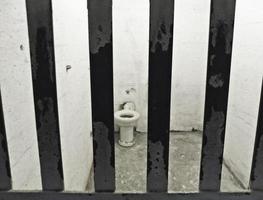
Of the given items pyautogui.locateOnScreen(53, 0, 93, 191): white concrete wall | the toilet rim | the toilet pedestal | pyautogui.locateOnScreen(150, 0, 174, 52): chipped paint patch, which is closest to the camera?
pyautogui.locateOnScreen(150, 0, 174, 52): chipped paint patch

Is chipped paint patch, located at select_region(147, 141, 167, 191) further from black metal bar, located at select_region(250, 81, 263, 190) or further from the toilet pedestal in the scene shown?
the toilet pedestal

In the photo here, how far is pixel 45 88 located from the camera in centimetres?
55

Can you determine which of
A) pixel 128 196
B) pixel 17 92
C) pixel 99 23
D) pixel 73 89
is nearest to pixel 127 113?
pixel 73 89

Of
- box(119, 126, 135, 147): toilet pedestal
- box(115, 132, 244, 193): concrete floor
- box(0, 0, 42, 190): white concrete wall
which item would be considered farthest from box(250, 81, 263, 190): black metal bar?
box(119, 126, 135, 147): toilet pedestal

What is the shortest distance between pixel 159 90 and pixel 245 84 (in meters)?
1.38

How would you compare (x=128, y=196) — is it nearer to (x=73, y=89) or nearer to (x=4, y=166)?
(x=4, y=166)

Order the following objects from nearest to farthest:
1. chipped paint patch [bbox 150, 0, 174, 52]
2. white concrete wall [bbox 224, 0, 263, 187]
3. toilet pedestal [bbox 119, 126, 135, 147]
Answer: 1. chipped paint patch [bbox 150, 0, 174, 52]
2. white concrete wall [bbox 224, 0, 263, 187]
3. toilet pedestal [bbox 119, 126, 135, 147]

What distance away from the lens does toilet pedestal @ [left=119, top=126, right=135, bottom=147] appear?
269 centimetres

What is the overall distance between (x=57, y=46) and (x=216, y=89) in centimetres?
97

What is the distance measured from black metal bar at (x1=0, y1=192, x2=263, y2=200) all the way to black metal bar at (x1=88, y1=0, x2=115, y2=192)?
0.02m

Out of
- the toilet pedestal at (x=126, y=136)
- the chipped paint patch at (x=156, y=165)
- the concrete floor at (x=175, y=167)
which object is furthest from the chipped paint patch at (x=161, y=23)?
the toilet pedestal at (x=126, y=136)

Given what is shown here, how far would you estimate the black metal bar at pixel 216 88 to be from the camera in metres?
0.50

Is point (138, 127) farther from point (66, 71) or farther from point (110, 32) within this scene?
point (110, 32)

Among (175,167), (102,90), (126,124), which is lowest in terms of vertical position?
(175,167)
